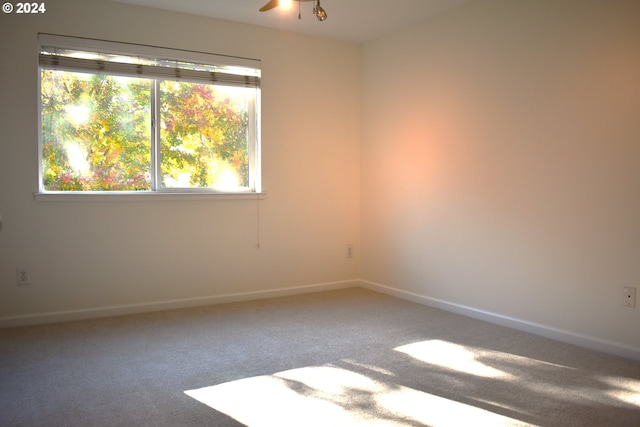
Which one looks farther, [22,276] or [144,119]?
[144,119]

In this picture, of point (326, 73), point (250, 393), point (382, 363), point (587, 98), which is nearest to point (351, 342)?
point (382, 363)

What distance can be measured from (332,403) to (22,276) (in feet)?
8.38

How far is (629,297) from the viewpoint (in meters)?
2.95

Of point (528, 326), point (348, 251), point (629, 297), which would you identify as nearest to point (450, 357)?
point (528, 326)

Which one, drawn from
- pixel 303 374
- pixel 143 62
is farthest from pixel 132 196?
pixel 303 374

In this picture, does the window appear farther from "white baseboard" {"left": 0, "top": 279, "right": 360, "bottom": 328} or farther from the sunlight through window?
the sunlight through window

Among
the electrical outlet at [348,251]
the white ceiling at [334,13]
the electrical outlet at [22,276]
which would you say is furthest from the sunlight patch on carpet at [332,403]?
the white ceiling at [334,13]

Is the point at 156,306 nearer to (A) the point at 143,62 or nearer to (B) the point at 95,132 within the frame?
(B) the point at 95,132

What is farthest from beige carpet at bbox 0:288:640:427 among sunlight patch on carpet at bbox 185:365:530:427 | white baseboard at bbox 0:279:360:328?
white baseboard at bbox 0:279:360:328

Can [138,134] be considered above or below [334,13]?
below

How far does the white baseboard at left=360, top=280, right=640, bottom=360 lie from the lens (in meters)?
2.99

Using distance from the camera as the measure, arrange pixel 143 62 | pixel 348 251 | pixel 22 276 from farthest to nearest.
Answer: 1. pixel 348 251
2. pixel 143 62
3. pixel 22 276

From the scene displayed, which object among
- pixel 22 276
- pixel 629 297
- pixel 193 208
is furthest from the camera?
pixel 193 208

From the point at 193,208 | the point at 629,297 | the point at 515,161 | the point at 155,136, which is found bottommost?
the point at 629,297
